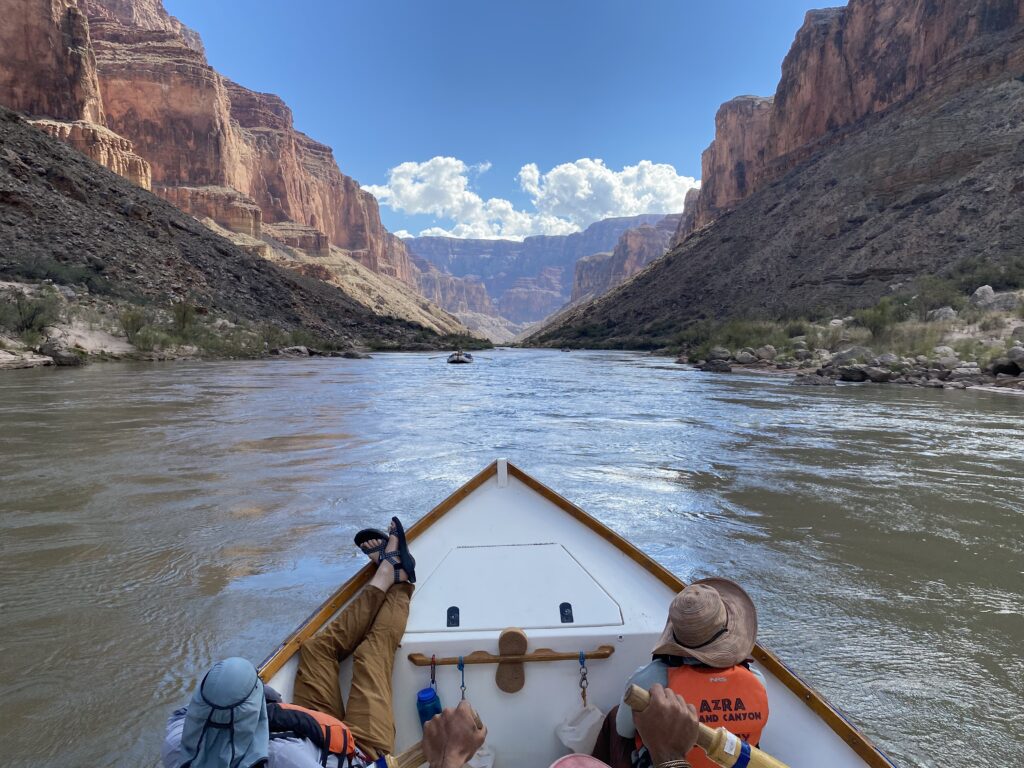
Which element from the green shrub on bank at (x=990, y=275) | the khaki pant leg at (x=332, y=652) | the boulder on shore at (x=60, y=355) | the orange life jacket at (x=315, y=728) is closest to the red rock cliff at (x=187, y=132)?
the boulder on shore at (x=60, y=355)

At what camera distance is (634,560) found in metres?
3.03

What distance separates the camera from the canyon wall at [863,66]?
140ft

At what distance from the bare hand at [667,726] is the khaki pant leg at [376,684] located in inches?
36.7

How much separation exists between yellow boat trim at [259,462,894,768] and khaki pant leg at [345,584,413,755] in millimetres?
263

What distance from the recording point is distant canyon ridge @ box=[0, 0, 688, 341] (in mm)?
55750

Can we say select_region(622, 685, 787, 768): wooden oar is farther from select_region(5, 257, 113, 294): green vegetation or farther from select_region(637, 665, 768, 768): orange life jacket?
select_region(5, 257, 113, 294): green vegetation

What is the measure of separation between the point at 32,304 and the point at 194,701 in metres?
23.9

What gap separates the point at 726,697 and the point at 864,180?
4956 centimetres

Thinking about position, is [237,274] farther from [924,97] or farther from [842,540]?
[924,97]

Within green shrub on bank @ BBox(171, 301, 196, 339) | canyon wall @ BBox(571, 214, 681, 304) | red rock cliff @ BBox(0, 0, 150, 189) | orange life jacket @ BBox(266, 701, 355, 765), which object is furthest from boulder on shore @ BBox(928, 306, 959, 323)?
canyon wall @ BBox(571, 214, 681, 304)

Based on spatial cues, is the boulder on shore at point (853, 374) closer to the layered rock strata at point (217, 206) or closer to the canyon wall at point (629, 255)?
the layered rock strata at point (217, 206)

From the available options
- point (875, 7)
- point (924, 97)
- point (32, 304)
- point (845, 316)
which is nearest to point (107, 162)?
point (32, 304)

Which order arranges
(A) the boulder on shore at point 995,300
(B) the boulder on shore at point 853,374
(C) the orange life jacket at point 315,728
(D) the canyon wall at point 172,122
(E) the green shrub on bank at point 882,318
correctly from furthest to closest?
(D) the canyon wall at point 172,122
(E) the green shrub on bank at point 882,318
(A) the boulder on shore at point 995,300
(B) the boulder on shore at point 853,374
(C) the orange life jacket at point 315,728

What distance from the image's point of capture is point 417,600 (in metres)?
2.68
